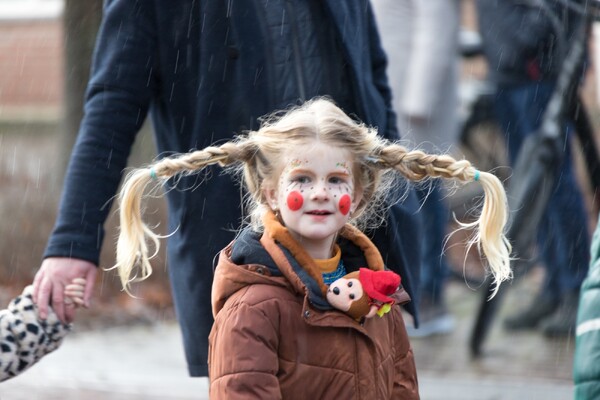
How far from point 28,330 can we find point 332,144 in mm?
1094

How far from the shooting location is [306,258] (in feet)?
10.2

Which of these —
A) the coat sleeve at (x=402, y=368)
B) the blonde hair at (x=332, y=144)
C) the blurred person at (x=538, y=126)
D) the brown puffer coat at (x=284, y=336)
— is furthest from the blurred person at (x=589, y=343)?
the blurred person at (x=538, y=126)

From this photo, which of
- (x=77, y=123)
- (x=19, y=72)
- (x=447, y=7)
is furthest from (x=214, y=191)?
(x=19, y=72)

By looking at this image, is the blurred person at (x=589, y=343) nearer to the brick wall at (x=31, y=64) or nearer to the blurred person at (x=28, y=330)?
the blurred person at (x=28, y=330)

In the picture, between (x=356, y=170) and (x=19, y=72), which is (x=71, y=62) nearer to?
(x=356, y=170)

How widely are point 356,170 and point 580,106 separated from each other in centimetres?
334

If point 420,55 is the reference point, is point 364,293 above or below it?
below

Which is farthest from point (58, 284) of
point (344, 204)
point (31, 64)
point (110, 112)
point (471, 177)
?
A: point (31, 64)

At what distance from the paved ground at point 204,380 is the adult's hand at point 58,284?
7.88ft

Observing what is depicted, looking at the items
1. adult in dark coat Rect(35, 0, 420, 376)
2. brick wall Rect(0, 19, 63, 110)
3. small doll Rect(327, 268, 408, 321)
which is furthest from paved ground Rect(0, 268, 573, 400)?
brick wall Rect(0, 19, 63, 110)

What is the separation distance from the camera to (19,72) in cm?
2441

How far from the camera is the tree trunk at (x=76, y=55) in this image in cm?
1005

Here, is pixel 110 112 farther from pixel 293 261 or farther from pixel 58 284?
pixel 293 261

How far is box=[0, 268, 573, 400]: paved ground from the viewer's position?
229 inches
